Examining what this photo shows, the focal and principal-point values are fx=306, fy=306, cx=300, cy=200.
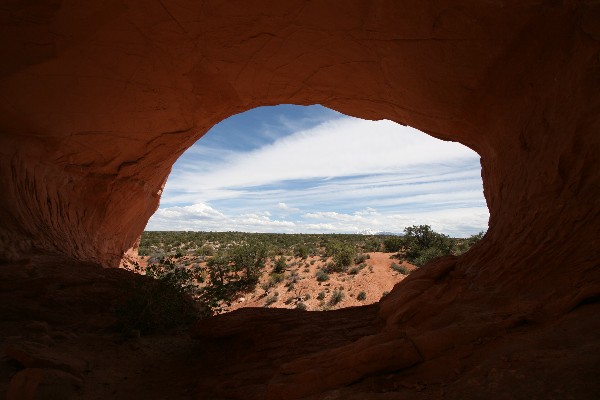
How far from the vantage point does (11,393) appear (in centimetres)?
316

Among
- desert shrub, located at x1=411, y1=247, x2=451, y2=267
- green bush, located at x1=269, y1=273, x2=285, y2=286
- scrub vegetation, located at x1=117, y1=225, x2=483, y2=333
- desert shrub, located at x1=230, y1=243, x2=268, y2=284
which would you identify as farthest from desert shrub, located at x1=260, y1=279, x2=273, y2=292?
desert shrub, located at x1=411, y1=247, x2=451, y2=267

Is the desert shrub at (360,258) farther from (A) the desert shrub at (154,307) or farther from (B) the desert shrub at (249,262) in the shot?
(A) the desert shrub at (154,307)

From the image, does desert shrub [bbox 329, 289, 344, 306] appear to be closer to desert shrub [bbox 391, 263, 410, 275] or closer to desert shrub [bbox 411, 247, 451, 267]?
desert shrub [bbox 391, 263, 410, 275]

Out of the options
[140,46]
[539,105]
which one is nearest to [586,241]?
[539,105]

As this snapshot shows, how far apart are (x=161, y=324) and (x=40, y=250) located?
2976 mm

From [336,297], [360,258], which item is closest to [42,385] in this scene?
[336,297]

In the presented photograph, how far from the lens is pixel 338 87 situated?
605 centimetres

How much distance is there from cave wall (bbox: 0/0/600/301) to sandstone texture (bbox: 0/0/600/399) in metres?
0.03

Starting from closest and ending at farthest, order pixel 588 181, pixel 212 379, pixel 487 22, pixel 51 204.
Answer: pixel 588 181, pixel 487 22, pixel 212 379, pixel 51 204

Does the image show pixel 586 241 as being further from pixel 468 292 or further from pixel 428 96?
pixel 428 96

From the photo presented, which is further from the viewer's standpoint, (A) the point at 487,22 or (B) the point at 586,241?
(A) the point at 487,22

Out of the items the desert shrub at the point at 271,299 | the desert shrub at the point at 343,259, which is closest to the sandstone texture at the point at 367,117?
the desert shrub at the point at 271,299

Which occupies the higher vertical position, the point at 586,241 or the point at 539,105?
the point at 539,105

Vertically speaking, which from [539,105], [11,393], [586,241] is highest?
[539,105]
